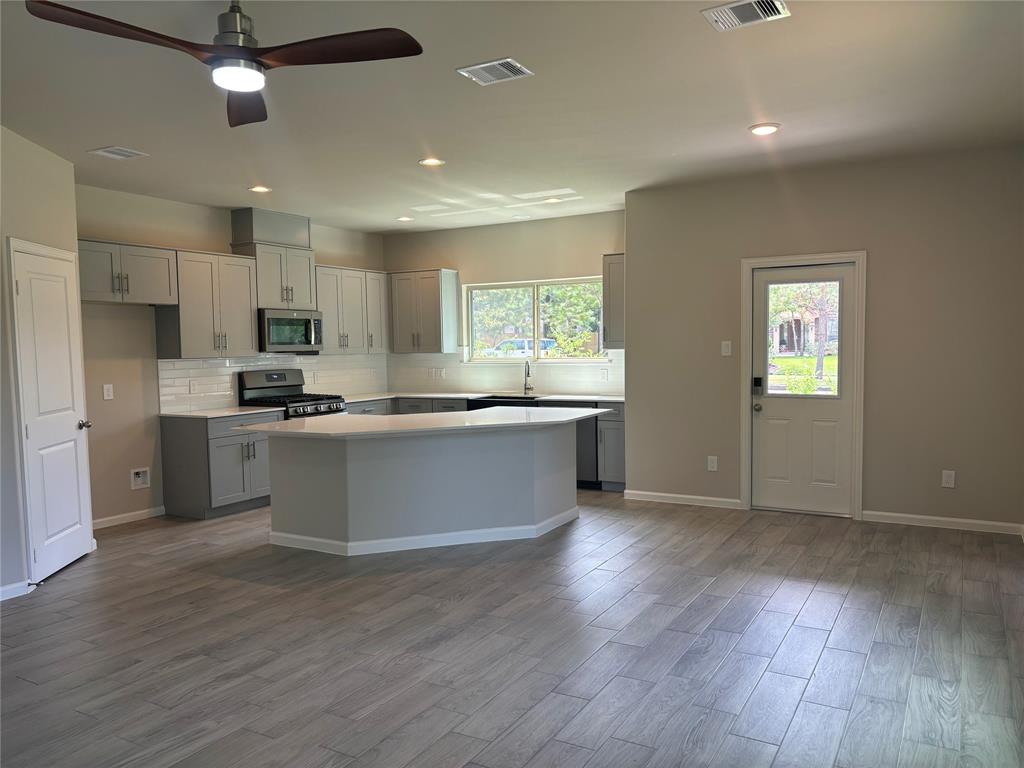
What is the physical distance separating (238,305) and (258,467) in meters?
1.45

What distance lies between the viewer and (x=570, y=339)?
7.52 m

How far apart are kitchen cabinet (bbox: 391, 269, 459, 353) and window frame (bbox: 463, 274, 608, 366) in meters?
0.14

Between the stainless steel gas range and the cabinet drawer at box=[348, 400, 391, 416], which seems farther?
the cabinet drawer at box=[348, 400, 391, 416]

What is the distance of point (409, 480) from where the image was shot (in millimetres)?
4848

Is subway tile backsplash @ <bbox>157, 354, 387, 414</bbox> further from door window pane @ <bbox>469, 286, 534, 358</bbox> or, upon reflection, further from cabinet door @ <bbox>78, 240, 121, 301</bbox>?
door window pane @ <bbox>469, 286, 534, 358</bbox>

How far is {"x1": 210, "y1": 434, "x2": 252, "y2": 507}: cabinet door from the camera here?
5894 mm

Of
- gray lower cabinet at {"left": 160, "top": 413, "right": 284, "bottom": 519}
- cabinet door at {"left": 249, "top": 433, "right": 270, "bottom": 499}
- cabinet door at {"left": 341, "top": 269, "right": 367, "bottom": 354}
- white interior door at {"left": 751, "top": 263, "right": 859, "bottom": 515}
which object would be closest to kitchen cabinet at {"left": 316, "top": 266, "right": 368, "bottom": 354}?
cabinet door at {"left": 341, "top": 269, "right": 367, "bottom": 354}

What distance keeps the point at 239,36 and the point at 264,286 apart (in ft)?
14.4

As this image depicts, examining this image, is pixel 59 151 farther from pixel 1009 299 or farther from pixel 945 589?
pixel 1009 299

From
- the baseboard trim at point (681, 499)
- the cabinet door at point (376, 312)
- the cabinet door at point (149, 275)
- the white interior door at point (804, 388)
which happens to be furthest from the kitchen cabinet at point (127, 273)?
the white interior door at point (804, 388)

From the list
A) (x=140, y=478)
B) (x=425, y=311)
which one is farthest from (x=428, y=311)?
(x=140, y=478)

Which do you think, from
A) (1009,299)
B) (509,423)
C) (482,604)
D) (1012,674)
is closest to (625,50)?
(509,423)

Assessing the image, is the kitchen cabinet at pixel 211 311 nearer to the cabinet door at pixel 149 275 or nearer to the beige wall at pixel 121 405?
the cabinet door at pixel 149 275

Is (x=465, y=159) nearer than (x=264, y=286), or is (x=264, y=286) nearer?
(x=465, y=159)
